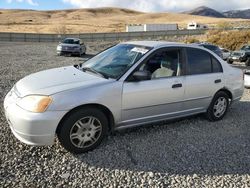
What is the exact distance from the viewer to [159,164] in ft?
13.6

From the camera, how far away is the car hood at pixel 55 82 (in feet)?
13.6

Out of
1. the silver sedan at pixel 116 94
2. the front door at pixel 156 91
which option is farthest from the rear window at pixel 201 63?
the front door at pixel 156 91

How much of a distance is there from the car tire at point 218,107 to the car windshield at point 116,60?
1.86m

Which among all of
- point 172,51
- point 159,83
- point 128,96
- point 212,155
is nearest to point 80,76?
point 128,96

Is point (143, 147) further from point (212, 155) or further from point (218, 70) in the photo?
point (218, 70)

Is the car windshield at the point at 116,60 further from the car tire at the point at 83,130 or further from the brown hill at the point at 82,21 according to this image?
the brown hill at the point at 82,21

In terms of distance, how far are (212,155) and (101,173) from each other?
1.75m

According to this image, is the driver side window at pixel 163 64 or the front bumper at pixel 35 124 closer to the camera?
the front bumper at pixel 35 124

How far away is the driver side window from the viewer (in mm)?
4945

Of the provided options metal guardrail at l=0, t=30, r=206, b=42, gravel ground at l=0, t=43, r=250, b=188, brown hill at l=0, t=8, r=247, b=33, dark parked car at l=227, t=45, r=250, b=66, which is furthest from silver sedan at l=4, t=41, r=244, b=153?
brown hill at l=0, t=8, r=247, b=33

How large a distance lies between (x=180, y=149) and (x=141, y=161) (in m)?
0.78

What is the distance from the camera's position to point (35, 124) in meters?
3.87

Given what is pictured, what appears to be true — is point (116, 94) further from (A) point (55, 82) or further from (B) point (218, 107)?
(B) point (218, 107)

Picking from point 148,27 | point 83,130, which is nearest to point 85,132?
point 83,130
